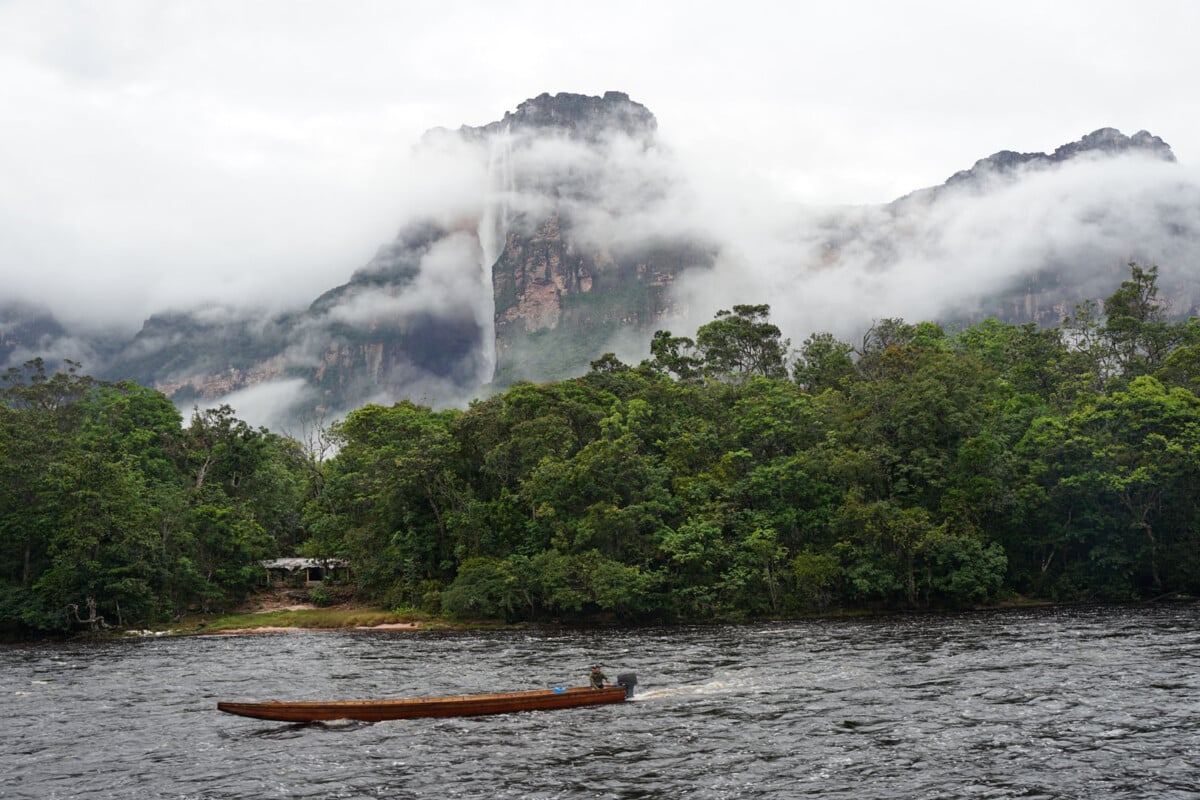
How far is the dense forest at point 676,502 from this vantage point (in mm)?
64250

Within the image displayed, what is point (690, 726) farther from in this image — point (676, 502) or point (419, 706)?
point (676, 502)

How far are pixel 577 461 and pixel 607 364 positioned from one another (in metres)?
25.4

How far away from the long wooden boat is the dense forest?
32913 mm

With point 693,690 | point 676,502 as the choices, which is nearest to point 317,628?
point 676,502

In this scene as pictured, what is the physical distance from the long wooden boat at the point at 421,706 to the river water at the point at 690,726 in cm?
38

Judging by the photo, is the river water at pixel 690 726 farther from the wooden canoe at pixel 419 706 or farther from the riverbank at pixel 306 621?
the riverbank at pixel 306 621

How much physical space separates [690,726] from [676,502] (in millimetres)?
43120

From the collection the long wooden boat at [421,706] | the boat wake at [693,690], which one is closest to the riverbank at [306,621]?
the boat wake at [693,690]

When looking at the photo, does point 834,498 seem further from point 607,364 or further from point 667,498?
point 607,364

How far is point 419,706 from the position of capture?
98.7ft

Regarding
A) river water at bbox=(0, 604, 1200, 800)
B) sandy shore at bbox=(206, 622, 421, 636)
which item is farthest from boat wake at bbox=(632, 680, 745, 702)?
sandy shore at bbox=(206, 622, 421, 636)

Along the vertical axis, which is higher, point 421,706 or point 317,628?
point 421,706

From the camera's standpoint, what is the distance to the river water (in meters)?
22.1

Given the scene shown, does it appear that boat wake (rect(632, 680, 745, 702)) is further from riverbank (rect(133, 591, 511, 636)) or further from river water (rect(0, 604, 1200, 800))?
riverbank (rect(133, 591, 511, 636))
